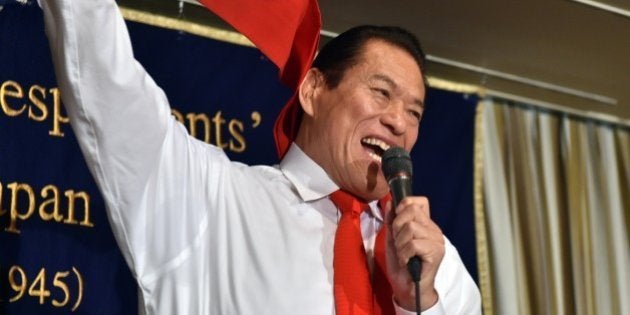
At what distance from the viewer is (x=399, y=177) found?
1.72 metres

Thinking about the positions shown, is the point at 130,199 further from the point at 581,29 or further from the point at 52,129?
the point at 581,29

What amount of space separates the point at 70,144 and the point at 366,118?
790 millimetres

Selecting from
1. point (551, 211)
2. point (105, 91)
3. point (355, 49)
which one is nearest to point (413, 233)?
point (105, 91)

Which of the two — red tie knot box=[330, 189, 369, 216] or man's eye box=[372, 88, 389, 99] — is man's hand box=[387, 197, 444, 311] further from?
man's eye box=[372, 88, 389, 99]

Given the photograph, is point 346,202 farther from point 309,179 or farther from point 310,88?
point 310,88

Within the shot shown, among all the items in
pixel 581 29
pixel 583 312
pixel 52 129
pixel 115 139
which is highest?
pixel 581 29

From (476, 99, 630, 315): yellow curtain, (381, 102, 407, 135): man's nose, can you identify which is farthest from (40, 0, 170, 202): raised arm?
(476, 99, 630, 315): yellow curtain

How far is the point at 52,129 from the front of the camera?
2498 mm

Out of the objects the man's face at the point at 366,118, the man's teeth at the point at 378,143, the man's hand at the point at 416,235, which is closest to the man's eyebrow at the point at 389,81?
the man's face at the point at 366,118

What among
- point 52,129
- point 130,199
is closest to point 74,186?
point 52,129

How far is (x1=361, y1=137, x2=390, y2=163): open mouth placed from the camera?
2033 millimetres

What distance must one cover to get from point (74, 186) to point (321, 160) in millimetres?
684

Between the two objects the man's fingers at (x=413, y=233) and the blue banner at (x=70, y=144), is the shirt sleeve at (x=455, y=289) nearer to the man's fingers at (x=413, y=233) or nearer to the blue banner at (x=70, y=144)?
the man's fingers at (x=413, y=233)

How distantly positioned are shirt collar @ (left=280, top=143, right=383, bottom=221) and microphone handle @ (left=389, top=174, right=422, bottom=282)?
0.30 metres
